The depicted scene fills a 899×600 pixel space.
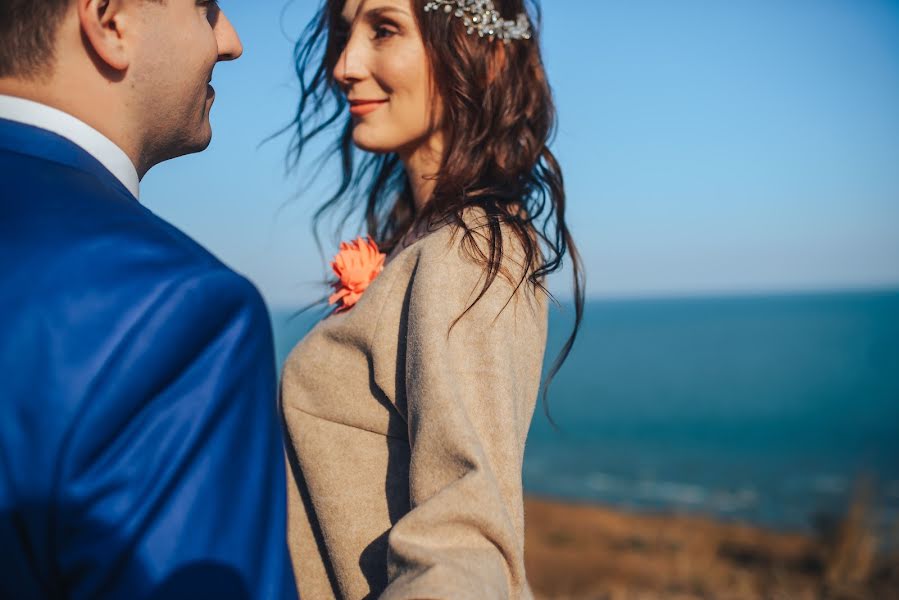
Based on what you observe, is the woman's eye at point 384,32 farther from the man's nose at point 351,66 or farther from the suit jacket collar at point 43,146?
the suit jacket collar at point 43,146

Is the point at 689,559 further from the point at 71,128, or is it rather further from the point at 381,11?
the point at 71,128

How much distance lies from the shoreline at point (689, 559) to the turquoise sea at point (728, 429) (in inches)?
40.8

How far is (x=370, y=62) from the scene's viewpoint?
201 centimetres

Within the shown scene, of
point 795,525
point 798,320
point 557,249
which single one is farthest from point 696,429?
point 798,320

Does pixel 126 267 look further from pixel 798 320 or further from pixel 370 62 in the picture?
pixel 798 320

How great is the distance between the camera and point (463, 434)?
1.38 m

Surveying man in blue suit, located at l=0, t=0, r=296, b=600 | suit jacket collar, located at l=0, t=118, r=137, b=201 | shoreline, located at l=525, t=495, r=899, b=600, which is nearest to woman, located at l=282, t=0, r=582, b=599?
man in blue suit, located at l=0, t=0, r=296, b=600

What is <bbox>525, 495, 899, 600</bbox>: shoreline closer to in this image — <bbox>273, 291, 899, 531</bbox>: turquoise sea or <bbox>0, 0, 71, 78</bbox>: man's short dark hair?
<bbox>273, 291, 899, 531</bbox>: turquoise sea

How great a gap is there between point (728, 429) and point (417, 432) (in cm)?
4162

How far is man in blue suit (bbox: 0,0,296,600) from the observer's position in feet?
3.11

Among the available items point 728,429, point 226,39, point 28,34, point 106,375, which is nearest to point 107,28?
point 28,34

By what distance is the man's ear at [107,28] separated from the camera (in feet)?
3.82

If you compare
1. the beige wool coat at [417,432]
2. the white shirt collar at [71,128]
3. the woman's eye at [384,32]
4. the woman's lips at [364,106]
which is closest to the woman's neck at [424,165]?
the woman's lips at [364,106]

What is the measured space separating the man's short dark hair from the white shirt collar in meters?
0.05
